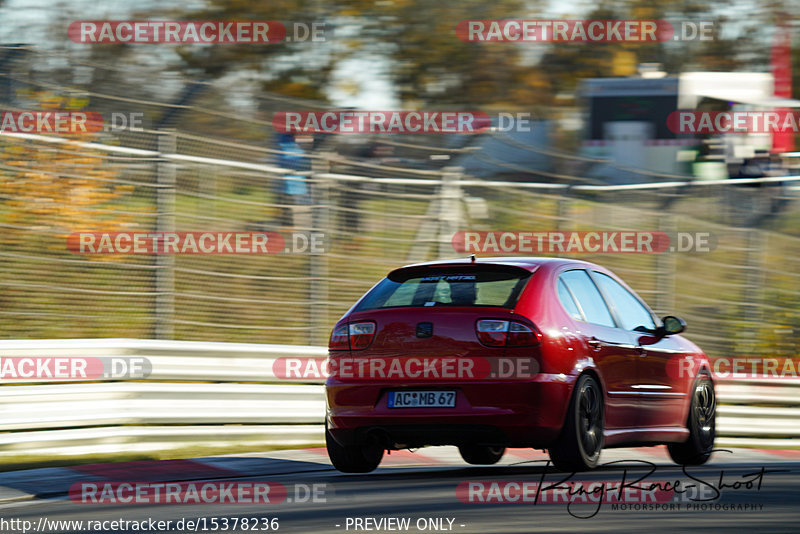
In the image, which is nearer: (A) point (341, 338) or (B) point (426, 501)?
(B) point (426, 501)

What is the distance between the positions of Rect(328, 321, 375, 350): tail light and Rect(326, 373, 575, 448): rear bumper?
355 mm

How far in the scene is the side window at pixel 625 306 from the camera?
30.7ft

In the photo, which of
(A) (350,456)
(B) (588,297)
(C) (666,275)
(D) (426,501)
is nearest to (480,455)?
(A) (350,456)

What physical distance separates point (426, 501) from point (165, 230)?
5187 millimetres

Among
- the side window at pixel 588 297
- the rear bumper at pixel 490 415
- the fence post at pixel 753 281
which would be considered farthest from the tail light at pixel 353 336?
the fence post at pixel 753 281

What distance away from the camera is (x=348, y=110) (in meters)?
13.9

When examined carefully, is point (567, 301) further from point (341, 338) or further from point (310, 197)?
point (310, 197)

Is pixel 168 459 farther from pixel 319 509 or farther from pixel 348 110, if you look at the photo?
pixel 348 110

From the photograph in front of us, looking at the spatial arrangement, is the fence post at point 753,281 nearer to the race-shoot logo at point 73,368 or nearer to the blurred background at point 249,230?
the blurred background at point 249,230

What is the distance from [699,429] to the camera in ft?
33.1

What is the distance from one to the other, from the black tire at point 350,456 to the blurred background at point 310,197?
11.0 ft

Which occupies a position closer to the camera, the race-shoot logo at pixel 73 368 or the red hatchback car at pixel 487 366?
the red hatchback car at pixel 487 366

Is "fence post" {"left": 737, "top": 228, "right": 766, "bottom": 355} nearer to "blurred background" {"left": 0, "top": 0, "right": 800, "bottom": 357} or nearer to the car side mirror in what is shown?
"blurred background" {"left": 0, "top": 0, "right": 800, "bottom": 357}

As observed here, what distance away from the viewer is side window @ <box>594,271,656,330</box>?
9.35m
